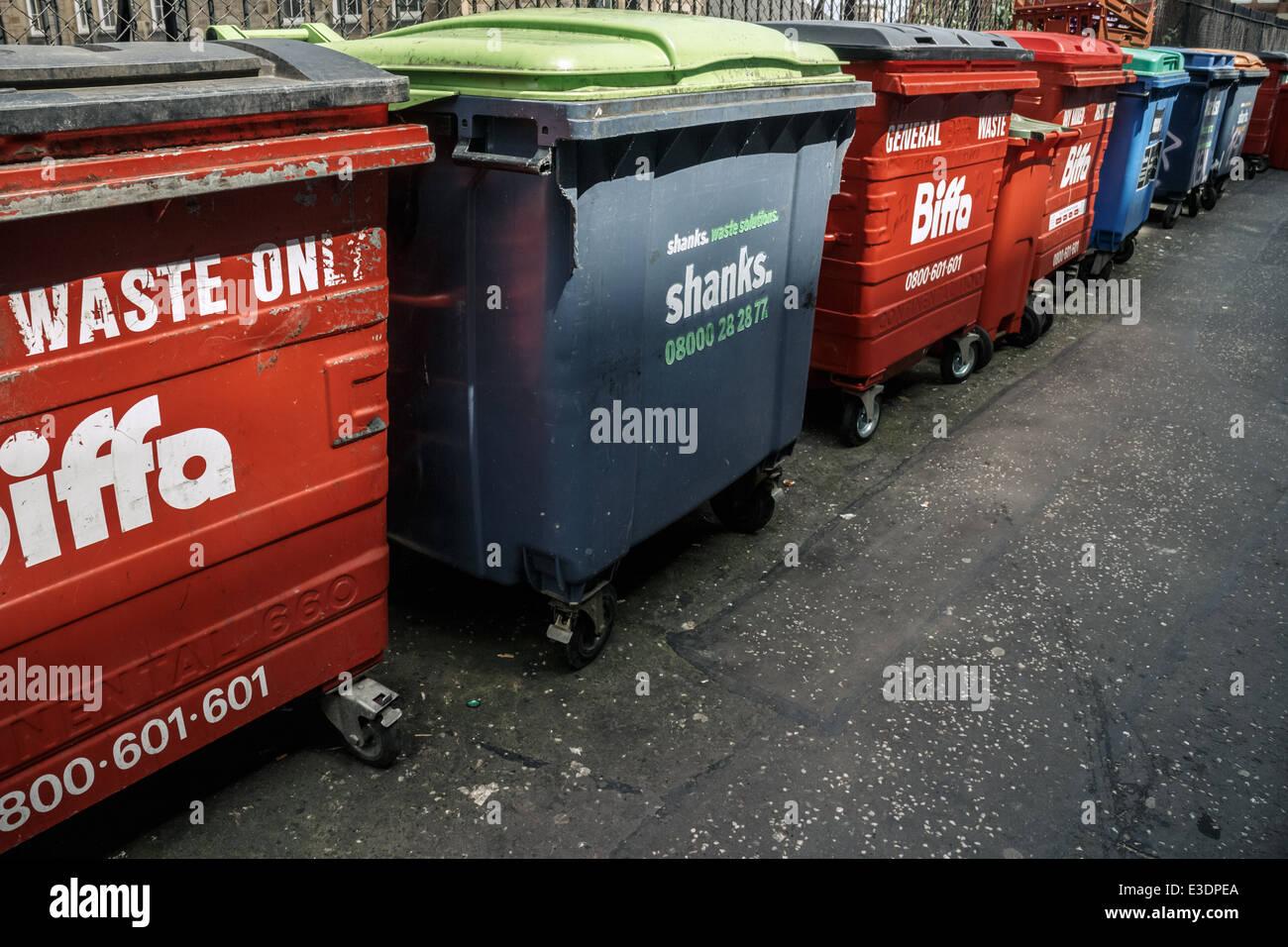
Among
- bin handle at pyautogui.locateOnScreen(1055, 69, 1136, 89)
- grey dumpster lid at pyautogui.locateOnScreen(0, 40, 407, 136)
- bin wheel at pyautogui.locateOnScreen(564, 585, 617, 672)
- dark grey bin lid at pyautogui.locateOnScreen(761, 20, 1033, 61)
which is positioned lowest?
bin wheel at pyautogui.locateOnScreen(564, 585, 617, 672)

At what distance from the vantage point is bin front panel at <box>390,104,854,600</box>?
2.65m

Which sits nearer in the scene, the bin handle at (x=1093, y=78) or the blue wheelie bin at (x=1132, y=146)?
the bin handle at (x=1093, y=78)

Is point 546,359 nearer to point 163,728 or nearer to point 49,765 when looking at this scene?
point 163,728

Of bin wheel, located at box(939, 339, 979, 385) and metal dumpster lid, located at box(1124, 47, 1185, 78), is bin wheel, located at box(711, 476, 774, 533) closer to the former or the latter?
bin wheel, located at box(939, 339, 979, 385)

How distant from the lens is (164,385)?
201cm

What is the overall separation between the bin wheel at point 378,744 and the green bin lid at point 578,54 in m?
1.63

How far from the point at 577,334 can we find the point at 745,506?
5.18 feet

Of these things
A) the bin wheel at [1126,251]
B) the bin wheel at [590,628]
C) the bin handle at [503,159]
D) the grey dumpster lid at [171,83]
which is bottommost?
the bin wheel at [590,628]

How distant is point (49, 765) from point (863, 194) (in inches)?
143

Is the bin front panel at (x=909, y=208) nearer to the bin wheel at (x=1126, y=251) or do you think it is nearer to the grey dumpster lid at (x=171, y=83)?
the grey dumpster lid at (x=171, y=83)

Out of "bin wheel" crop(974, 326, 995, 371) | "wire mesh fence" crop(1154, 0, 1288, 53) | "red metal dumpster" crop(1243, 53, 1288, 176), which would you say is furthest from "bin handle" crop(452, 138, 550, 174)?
"wire mesh fence" crop(1154, 0, 1288, 53)

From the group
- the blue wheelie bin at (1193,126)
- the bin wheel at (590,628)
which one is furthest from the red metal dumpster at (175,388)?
the blue wheelie bin at (1193,126)

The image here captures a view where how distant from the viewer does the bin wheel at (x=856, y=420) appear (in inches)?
194

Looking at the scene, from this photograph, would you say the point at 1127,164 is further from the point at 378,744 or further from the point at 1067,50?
the point at 378,744
